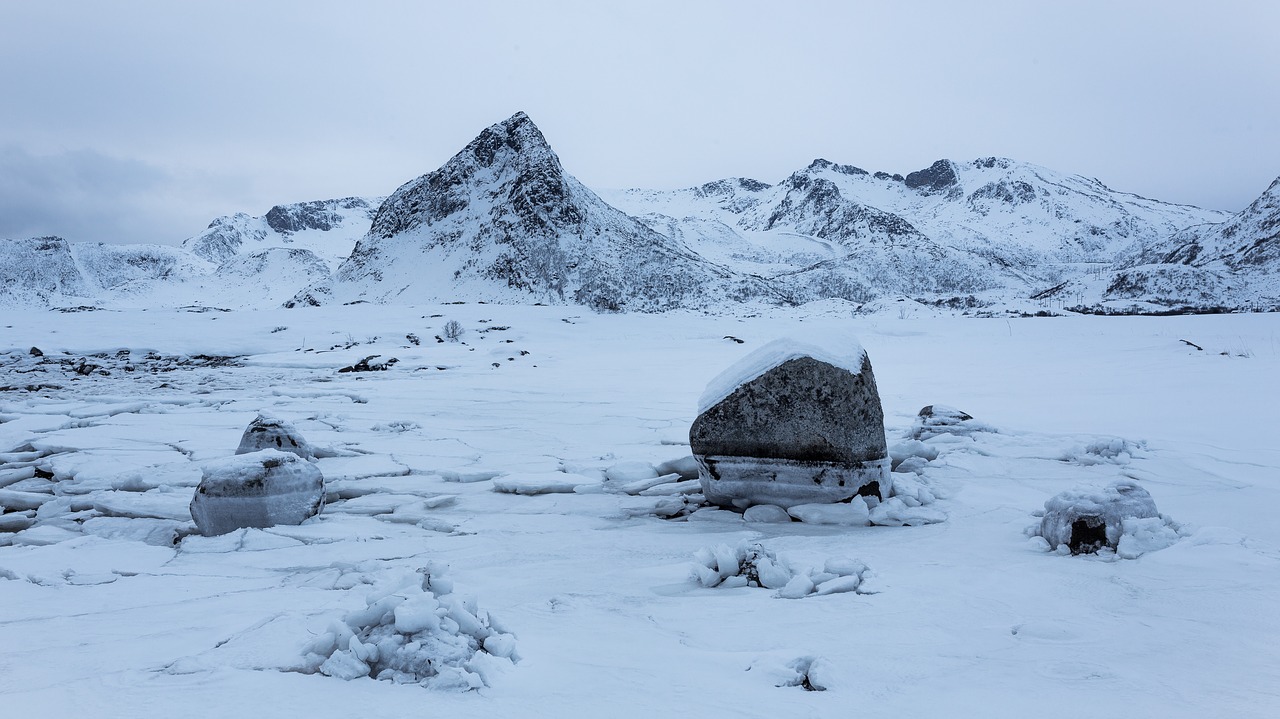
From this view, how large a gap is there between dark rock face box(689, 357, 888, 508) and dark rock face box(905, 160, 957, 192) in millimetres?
97726

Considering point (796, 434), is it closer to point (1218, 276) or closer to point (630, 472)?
point (630, 472)

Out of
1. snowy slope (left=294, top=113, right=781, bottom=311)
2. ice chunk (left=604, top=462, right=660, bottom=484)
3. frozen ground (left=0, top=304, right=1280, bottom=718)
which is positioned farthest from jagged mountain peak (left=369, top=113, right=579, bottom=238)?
ice chunk (left=604, top=462, right=660, bottom=484)

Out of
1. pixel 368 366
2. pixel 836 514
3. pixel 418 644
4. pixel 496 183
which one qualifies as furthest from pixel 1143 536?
pixel 496 183

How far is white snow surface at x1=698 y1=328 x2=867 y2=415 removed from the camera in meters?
3.76

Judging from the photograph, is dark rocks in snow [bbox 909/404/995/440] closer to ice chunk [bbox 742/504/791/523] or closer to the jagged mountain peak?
ice chunk [bbox 742/504/791/523]

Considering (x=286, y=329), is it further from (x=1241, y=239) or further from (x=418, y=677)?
(x=1241, y=239)

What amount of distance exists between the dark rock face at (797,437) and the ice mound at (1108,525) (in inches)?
38.4

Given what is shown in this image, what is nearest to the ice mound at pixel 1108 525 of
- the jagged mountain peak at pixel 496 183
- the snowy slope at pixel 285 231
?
the jagged mountain peak at pixel 496 183

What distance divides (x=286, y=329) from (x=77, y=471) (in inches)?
497

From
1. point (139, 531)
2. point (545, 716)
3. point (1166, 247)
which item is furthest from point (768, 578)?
point (1166, 247)

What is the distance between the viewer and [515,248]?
33625 mm

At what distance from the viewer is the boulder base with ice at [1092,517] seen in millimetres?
2654

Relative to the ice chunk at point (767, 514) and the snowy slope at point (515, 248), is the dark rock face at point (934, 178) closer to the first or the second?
the snowy slope at point (515, 248)

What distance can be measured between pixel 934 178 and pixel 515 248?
78.1 meters
